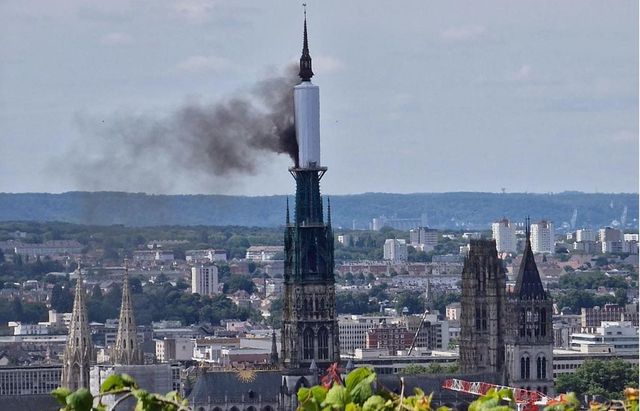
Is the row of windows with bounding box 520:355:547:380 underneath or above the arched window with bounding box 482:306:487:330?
underneath

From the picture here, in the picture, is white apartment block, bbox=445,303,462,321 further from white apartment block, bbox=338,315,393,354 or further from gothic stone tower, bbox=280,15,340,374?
gothic stone tower, bbox=280,15,340,374

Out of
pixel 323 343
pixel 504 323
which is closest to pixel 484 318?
pixel 504 323

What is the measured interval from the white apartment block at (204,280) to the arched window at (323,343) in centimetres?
9644

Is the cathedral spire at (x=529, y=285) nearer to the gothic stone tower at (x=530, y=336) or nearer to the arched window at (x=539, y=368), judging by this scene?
A: the gothic stone tower at (x=530, y=336)

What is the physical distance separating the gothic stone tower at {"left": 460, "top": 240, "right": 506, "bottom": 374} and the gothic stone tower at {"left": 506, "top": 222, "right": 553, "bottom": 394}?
88cm

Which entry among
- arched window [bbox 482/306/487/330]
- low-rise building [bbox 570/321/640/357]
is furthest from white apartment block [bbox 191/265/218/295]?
arched window [bbox 482/306/487/330]

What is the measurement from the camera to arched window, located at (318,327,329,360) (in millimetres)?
73500

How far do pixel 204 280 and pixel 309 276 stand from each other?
10321cm

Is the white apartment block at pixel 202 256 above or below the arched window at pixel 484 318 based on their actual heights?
above

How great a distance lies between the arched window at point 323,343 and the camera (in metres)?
73.5

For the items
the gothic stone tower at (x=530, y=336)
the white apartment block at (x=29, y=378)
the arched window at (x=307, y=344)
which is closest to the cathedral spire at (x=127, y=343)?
the arched window at (x=307, y=344)

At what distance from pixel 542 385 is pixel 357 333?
67.1m

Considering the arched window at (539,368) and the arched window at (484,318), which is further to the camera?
the arched window at (484,318)

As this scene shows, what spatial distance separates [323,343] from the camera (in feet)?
242
